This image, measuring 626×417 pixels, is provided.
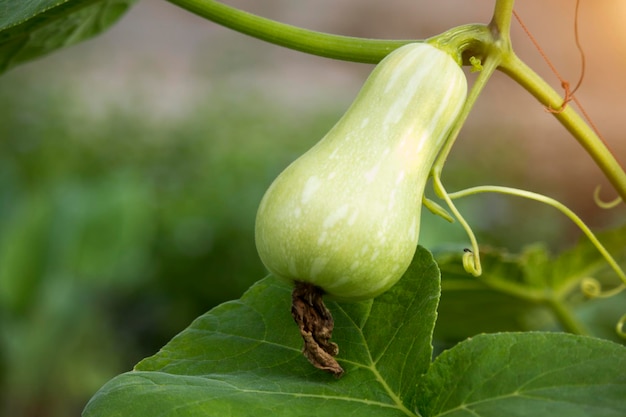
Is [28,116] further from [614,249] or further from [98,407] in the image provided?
[98,407]

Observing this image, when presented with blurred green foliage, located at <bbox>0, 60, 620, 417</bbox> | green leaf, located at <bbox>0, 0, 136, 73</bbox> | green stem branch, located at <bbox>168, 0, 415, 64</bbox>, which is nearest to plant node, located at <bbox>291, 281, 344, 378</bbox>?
green stem branch, located at <bbox>168, 0, 415, 64</bbox>

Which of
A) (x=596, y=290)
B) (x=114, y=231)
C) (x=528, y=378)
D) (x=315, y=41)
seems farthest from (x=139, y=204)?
(x=528, y=378)

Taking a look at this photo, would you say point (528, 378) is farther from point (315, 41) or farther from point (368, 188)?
point (315, 41)

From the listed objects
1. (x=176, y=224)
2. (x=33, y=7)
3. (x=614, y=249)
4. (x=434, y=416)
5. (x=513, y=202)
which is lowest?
(x=513, y=202)

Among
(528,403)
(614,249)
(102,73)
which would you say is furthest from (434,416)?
(102,73)

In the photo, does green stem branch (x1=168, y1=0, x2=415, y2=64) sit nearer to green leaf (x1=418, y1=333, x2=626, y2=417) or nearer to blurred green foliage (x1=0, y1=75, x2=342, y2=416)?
green leaf (x1=418, y1=333, x2=626, y2=417)

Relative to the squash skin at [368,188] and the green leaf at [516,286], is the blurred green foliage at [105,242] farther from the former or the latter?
the squash skin at [368,188]
